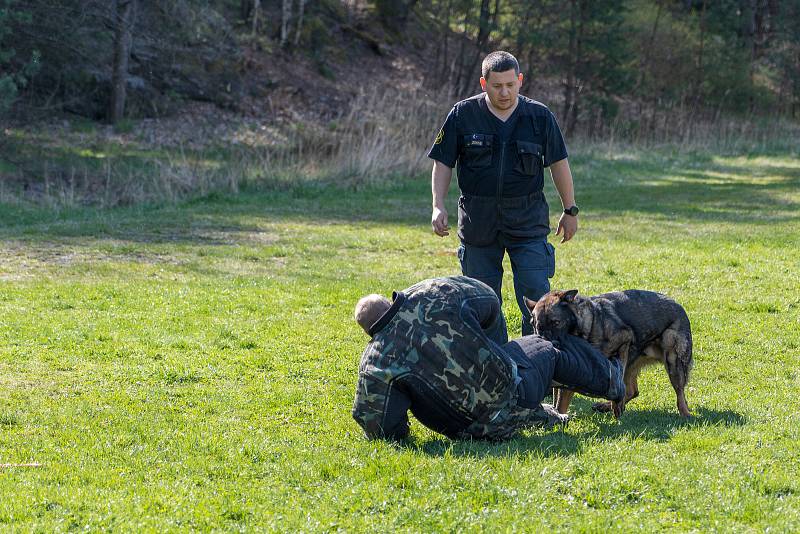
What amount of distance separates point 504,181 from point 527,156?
22 centimetres

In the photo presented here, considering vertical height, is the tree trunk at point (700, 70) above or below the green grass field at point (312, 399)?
above

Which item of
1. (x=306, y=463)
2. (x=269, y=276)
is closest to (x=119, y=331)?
(x=269, y=276)

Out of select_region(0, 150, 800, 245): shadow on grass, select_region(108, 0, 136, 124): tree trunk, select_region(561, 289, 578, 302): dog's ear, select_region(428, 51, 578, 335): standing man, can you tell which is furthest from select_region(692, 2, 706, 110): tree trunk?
select_region(561, 289, 578, 302): dog's ear

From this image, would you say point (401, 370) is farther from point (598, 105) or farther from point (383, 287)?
point (598, 105)

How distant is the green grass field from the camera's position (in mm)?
4336

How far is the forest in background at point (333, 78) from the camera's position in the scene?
846 inches

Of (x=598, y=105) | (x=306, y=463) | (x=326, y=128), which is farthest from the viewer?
(x=598, y=105)

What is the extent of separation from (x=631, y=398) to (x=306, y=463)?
7.72 feet

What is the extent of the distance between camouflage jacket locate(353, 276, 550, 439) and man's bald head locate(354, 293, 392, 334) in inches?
3.1

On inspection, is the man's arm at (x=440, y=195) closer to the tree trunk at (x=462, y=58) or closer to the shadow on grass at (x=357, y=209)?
the shadow on grass at (x=357, y=209)

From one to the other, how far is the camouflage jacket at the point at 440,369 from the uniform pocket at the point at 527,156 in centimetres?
121

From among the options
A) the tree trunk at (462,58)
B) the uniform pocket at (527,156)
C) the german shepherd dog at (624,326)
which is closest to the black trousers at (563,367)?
the german shepherd dog at (624,326)

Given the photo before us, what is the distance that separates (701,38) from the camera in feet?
136

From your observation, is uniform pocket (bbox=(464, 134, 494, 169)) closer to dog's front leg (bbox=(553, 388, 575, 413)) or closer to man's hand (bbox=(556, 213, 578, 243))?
man's hand (bbox=(556, 213, 578, 243))
